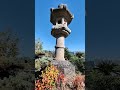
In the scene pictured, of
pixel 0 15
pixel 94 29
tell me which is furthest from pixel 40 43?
pixel 94 29

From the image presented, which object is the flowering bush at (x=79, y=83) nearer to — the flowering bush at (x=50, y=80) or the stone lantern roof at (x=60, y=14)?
the flowering bush at (x=50, y=80)

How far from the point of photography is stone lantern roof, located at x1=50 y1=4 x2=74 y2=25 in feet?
33.7

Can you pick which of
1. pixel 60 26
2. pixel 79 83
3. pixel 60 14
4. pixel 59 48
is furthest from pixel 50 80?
pixel 60 14

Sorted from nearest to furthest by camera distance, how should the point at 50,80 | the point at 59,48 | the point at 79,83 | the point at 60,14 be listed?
the point at 50,80 → the point at 79,83 → the point at 59,48 → the point at 60,14

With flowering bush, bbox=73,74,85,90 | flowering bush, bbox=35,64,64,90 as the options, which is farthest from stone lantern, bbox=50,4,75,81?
flowering bush, bbox=35,64,64,90

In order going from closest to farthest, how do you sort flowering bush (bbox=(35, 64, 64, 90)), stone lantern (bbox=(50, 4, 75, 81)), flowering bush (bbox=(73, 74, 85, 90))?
flowering bush (bbox=(35, 64, 64, 90)), flowering bush (bbox=(73, 74, 85, 90)), stone lantern (bbox=(50, 4, 75, 81))

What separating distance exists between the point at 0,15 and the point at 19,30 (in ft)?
3.20

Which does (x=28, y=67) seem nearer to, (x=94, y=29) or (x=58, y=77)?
(x=58, y=77)

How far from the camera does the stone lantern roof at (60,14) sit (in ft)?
33.7

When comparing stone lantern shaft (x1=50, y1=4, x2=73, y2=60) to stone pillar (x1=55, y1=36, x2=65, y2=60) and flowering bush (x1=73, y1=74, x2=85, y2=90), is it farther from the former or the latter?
flowering bush (x1=73, y1=74, x2=85, y2=90)

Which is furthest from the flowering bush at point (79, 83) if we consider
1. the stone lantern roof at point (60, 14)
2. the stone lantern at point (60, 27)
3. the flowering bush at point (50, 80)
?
the stone lantern roof at point (60, 14)

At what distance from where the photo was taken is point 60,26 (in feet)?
33.9

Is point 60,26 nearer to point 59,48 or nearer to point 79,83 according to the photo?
point 59,48

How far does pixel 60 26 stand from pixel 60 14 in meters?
0.51
